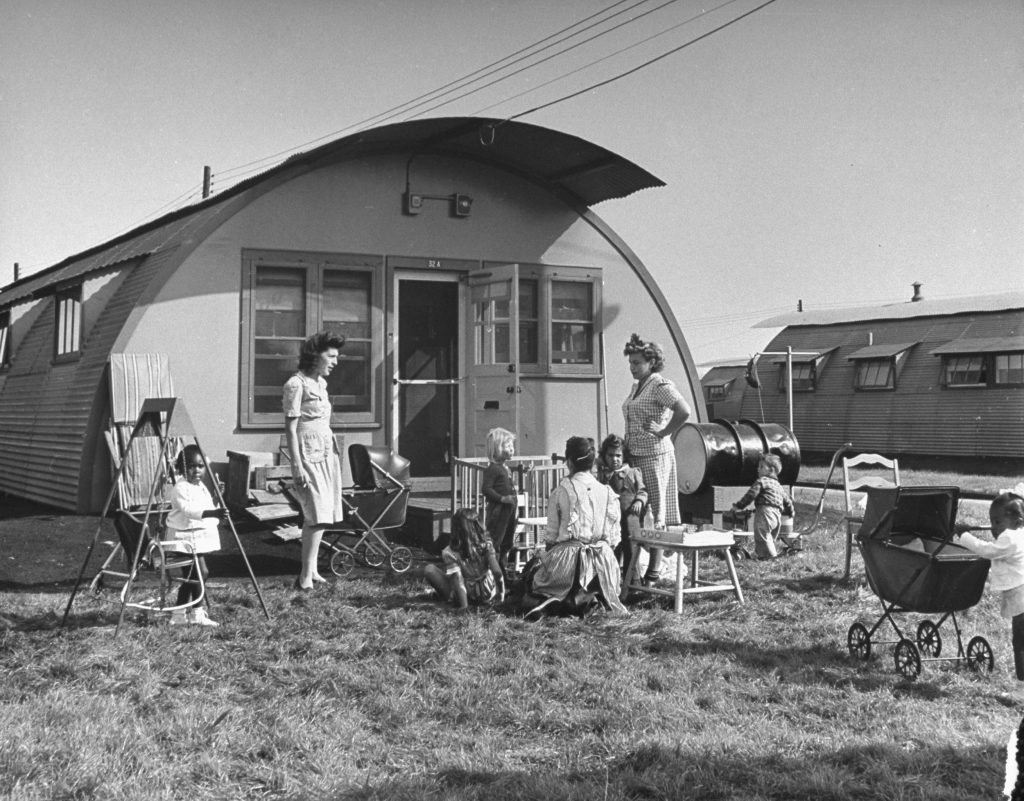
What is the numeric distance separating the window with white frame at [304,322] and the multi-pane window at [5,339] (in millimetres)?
6024

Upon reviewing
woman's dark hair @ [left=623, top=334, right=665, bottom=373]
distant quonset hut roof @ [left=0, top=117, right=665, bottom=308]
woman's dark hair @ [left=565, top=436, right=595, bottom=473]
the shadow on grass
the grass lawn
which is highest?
distant quonset hut roof @ [left=0, top=117, right=665, bottom=308]

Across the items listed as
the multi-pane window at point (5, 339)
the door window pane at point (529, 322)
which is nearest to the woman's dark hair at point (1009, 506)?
the door window pane at point (529, 322)

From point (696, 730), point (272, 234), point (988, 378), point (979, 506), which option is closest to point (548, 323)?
point (272, 234)

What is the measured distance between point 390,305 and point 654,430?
402cm

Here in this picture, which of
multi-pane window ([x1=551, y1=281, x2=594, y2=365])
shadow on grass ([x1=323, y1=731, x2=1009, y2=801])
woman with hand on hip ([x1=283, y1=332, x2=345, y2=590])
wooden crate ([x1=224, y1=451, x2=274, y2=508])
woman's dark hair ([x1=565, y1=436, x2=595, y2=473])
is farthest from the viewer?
multi-pane window ([x1=551, y1=281, x2=594, y2=365])

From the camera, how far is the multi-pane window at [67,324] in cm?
1144

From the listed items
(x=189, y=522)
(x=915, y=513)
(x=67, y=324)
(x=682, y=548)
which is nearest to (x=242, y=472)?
(x=189, y=522)

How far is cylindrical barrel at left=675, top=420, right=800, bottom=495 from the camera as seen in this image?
11219mm

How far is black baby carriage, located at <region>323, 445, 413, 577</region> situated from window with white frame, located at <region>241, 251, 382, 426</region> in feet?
6.30

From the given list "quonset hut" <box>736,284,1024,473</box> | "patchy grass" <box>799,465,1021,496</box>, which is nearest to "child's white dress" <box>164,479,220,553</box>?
"patchy grass" <box>799,465,1021,496</box>

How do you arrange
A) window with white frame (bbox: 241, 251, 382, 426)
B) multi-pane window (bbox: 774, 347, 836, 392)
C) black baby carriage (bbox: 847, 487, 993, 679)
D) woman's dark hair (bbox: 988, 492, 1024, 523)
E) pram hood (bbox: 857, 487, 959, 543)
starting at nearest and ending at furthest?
1. woman's dark hair (bbox: 988, 492, 1024, 523)
2. black baby carriage (bbox: 847, 487, 993, 679)
3. pram hood (bbox: 857, 487, 959, 543)
4. window with white frame (bbox: 241, 251, 382, 426)
5. multi-pane window (bbox: 774, 347, 836, 392)

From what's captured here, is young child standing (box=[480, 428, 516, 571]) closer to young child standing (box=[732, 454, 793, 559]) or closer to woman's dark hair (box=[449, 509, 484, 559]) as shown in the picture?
woman's dark hair (box=[449, 509, 484, 559])

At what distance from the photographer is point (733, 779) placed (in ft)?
13.0

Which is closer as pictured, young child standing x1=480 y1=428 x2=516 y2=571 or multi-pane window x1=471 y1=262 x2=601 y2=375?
young child standing x1=480 y1=428 x2=516 y2=571
